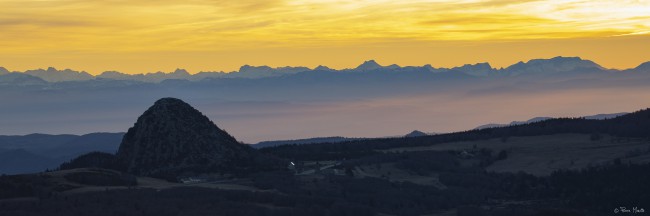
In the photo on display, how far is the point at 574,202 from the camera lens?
121 meters

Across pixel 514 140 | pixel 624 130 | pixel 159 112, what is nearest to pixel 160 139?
pixel 159 112

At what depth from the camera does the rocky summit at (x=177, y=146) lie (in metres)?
148

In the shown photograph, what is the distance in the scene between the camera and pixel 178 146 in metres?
152

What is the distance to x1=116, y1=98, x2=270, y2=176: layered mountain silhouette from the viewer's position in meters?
148

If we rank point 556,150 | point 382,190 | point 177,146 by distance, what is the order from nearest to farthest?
point 382,190, point 177,146, point 556,150

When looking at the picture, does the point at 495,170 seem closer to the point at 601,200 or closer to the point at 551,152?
the point at 551,152

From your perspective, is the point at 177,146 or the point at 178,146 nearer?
the point at 178,146

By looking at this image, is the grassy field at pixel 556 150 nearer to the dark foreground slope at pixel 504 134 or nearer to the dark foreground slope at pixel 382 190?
the dark foreground slope at pixel 382 190

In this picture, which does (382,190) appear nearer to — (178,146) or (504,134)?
(178,146)

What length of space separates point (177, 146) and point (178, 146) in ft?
0.96

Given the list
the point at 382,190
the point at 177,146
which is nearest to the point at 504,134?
the point at 177,146

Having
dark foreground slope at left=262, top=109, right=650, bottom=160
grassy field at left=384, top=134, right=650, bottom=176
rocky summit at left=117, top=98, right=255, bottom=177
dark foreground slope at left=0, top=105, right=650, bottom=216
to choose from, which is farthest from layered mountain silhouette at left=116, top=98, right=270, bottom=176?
grassy field at left=384, top=134, right=650, bottom=176

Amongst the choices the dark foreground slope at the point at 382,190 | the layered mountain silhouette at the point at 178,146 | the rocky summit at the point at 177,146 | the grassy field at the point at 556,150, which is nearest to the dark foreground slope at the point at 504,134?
the dark foreground slope at the point at 382,190

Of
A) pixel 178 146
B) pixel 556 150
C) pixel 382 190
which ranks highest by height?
pixel 178 146
